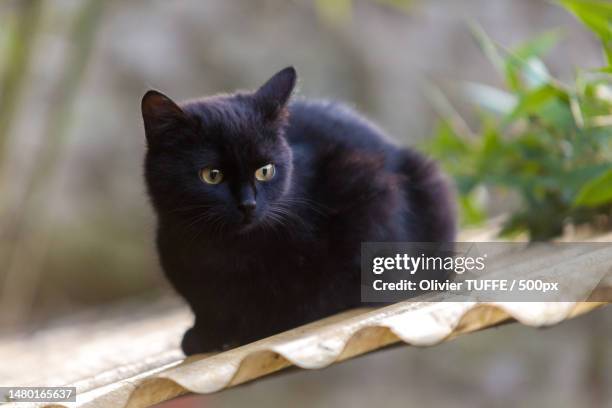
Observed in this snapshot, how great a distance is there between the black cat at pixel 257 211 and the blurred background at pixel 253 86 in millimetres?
2117

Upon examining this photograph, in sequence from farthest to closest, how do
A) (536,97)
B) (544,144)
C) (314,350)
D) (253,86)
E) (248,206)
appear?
(253,86) < (544,144) < (536,97) < (248,206) < (314,350)

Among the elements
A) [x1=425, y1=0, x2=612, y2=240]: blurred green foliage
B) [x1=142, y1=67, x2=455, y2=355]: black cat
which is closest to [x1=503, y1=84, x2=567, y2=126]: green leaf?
[x1=425, y1=0, x2=612, y2=240]: blurred green foliage

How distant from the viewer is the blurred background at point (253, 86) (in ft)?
10.8

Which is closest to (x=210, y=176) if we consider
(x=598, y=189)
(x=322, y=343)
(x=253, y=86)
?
(x=322, y=343)

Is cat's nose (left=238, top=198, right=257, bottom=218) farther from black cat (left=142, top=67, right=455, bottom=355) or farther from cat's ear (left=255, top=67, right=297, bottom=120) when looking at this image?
cat's ear (left=255, top=67, right=297, bottom=120)

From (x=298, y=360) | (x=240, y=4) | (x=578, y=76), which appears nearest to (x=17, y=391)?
(x=298, y=360)

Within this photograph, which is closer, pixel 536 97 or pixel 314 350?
pixel 314 350

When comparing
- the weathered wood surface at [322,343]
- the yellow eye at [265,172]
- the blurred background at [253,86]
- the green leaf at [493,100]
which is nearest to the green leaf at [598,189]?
the weathered wood surface at [322,343]

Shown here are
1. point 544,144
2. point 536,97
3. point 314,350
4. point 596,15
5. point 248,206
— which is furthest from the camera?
point 544,144

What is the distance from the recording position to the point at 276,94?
1083 mm

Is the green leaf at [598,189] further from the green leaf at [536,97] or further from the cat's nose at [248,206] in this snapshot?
the cat's nose at [248,206]

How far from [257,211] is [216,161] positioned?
0.09 metres

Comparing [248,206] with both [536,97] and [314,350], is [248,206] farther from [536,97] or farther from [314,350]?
[536,97]

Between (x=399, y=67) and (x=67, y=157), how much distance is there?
1.62m
